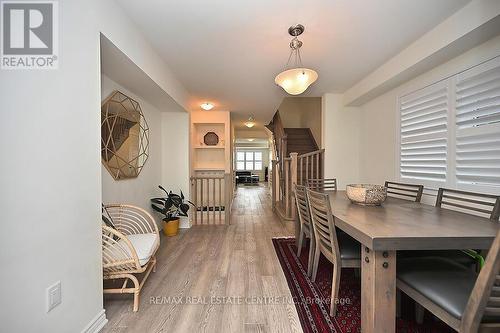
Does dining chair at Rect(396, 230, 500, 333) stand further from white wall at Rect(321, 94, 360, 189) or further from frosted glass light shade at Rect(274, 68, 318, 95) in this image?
white wall at Rect(321, 94, 360, 189)

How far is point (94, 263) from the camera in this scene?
1.42m

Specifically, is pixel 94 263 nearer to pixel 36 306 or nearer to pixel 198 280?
pixel 36 306

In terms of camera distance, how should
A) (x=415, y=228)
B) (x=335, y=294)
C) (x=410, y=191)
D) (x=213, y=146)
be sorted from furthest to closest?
(x=213, y=146) → (x=410, y=191) → (x=335, y=294) → (x=415, y=228)

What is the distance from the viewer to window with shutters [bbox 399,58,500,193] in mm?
1789

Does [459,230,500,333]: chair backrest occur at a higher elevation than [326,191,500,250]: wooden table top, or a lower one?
lower

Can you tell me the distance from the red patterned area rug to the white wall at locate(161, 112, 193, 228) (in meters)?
2.35

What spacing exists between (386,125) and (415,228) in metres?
2.36

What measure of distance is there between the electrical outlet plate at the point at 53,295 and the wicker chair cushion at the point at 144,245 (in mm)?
546

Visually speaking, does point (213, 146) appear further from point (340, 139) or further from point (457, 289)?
point (457, 289)

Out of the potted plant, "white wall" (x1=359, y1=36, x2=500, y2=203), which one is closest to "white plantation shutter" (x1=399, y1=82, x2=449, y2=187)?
"white wall" (x1=359, y1=36, x2=500, y2=203)

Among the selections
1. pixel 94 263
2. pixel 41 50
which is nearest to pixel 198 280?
pixel 94 263

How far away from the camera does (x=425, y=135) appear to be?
2449 millimetres

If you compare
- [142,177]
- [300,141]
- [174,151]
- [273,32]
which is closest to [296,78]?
[273,32]

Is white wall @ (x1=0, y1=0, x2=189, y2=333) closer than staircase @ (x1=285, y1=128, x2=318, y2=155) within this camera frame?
Yes
